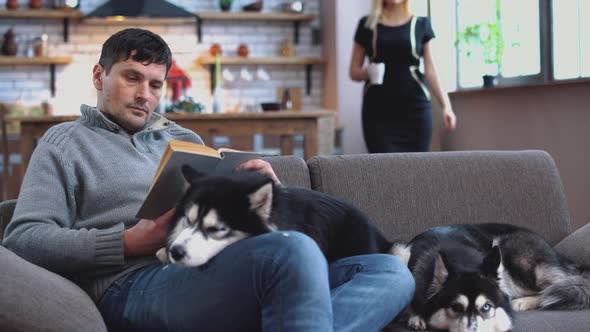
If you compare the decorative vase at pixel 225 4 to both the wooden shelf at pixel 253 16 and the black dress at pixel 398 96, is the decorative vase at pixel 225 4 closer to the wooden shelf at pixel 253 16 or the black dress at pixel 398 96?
the wooden shelf at pixel 253 16

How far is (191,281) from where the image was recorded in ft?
5.52

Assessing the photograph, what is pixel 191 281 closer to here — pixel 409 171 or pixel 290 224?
pixel 290 224

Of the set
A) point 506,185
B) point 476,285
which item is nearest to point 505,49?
point 506,185

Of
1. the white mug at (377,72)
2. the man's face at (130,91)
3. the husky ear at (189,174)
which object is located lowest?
the husky ear at (189,174)

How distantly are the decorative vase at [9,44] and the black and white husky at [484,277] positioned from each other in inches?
242

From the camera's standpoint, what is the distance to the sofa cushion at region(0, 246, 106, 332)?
152 centimetres

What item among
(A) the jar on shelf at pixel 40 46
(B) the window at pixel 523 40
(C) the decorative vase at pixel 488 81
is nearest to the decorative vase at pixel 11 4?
(A) the jar on shelf at pixel 40 46

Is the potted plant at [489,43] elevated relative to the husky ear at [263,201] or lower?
elevated

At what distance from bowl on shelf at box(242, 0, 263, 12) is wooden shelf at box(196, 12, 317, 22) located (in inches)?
3.1

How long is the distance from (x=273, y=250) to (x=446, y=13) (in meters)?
5.10

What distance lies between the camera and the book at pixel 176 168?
1.64m

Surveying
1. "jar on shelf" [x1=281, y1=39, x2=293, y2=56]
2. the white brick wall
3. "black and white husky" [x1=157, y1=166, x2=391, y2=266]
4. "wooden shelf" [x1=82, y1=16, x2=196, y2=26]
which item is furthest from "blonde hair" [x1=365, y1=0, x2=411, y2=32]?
"wooden shelf" [x1=82, y1=16, x2=196, y2=26]

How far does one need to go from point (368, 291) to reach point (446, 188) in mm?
794

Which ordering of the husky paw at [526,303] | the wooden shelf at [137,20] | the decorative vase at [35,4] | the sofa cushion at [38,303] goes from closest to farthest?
the sofa cushion at [38,303] < the husky paw at [526,303] < the decorative vase at [35,4] < the wooden shelf at [137,20]
